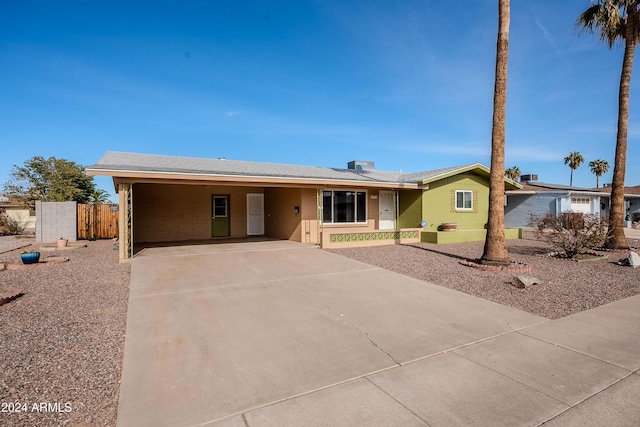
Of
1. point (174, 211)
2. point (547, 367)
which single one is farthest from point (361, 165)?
point (547, 367)

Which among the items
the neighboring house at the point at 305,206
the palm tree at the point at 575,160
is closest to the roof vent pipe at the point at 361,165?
the neighboring house at the point at 305,206

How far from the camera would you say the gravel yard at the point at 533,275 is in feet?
19.3

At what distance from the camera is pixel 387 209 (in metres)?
16.5

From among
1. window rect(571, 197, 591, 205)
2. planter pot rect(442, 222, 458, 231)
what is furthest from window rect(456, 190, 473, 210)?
window rect(571, 197, 591, 205)

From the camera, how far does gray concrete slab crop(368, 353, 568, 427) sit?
257cm

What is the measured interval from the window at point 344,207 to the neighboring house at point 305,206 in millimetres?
46

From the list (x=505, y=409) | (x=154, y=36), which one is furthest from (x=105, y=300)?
(x=154, y=36)

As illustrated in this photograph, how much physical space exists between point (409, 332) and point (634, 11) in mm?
15524

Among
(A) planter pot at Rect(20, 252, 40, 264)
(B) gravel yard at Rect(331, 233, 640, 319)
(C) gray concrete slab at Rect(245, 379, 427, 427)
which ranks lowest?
(C) gray concrete slab at Rect(245, 379, 427, 427)

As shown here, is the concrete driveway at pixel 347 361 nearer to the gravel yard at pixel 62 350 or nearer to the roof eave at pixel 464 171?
the gravel yard at pixel 62 350

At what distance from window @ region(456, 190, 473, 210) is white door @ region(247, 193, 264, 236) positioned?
10.6 m

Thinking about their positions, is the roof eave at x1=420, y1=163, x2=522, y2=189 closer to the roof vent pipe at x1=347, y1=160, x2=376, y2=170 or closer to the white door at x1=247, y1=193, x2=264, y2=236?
the roof vent pipe at x1=347, y1=160, x2=376, y2=170

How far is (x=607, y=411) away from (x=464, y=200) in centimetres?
1596

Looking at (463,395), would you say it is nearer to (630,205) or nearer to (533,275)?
(533,275)
